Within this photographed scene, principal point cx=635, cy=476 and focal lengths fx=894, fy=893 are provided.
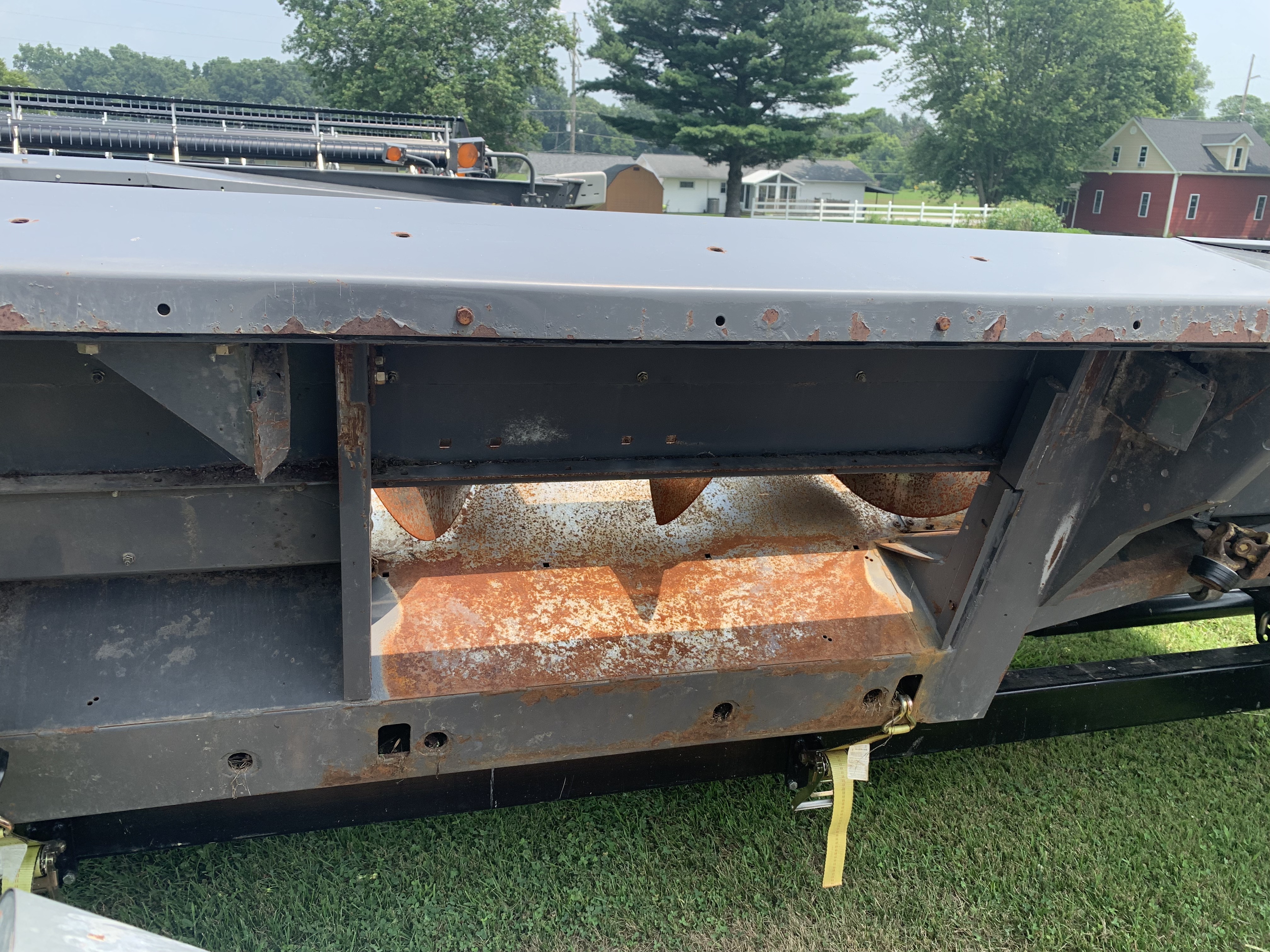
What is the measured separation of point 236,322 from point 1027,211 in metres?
34.3

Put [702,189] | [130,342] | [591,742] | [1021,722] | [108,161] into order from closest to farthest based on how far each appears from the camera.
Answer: [130,342] → [591,742] → [1021,722] → [108,161] → [702,189]

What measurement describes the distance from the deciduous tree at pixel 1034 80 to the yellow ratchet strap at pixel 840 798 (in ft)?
155

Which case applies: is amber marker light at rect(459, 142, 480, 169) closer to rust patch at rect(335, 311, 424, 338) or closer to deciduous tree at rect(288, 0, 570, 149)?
rust patch at rect(335, 311, 424, 338)

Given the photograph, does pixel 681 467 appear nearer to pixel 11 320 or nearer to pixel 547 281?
pixel 547 281

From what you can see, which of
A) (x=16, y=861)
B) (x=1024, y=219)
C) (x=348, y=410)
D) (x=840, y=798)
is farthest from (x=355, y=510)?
(x=1024, y=219)

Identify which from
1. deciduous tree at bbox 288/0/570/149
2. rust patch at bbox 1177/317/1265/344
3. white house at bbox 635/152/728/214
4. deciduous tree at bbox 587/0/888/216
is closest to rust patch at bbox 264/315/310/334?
rust patch at bbox 1177/317/1265/344

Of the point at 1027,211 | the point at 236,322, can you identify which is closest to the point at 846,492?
the point at 236,322

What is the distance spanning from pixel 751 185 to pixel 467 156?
4773 centimetres

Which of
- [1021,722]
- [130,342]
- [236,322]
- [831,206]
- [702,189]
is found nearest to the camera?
[236,322]

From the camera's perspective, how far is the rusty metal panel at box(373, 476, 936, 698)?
6.04 feet

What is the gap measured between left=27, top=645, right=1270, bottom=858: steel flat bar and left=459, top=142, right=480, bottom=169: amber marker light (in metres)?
3.48

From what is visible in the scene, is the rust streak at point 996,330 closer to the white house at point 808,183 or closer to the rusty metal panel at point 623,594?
the rusty metal panel at point 623,594

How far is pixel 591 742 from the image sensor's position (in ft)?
6.05

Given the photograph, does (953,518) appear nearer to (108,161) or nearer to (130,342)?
(130,342)
